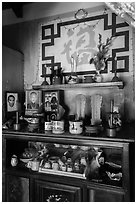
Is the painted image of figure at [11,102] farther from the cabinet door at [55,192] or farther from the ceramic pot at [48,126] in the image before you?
the cabinet door at [55,192]

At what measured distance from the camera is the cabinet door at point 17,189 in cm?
168

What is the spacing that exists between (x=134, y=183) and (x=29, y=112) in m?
1.13

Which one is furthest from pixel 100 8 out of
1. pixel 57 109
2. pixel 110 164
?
pixel 110 164

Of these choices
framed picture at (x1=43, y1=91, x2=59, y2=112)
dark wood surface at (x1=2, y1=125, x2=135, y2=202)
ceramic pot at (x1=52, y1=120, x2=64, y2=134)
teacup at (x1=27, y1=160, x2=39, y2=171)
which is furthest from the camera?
framed picture at (x1=43, y1=91, x2=59, y2=112)

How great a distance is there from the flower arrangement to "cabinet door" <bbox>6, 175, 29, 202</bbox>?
3.92ft

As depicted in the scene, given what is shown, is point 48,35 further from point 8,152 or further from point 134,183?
point 134,183

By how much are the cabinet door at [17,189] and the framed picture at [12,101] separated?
65cm

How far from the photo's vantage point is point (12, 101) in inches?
78.0

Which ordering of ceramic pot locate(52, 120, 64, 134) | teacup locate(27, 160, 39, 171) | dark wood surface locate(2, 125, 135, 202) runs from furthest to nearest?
teacup locate(27, 160, 39, 171), ceramic pot locate(52, 120, 64, 134), dark wood surface locate(2, 125, 135, 202)

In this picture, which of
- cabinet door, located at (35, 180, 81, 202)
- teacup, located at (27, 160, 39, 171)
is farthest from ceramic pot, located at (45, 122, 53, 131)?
cabinet door, located at (35, 180, 81, 202)

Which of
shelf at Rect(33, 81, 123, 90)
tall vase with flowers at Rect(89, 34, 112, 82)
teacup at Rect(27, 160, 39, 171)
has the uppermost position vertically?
tall vase with flowers at Rect(89, 34, 112, 82)

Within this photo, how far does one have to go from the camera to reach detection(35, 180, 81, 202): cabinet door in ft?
4.88

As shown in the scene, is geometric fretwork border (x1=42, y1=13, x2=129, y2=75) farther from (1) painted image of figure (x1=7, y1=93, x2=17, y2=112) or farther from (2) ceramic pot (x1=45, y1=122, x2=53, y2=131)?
(2) ceramic pot (x1=45, y1=122, x2=53, y2=131)

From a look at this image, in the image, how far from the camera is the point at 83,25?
194cm
